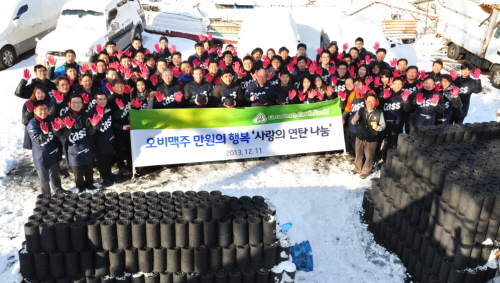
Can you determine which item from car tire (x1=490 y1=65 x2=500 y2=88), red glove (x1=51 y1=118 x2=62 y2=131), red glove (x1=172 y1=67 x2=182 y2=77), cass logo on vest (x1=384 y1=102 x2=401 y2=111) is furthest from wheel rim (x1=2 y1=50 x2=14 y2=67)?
car tire (x1=490 y1=65 x2=500 y2=88)

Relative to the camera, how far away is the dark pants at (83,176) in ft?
24.5

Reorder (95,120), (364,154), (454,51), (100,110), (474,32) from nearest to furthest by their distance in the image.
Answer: (95,120), (100,110), (364,154), (474,32), (454,51)

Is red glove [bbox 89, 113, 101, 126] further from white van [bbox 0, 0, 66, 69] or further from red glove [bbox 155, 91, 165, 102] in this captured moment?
white van [bbox 0, 0, 66, 69]

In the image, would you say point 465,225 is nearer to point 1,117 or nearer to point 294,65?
point 294,65

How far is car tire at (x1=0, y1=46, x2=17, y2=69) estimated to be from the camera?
13.8m

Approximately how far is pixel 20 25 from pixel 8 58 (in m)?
1.11

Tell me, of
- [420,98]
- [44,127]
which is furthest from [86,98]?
[420,98]

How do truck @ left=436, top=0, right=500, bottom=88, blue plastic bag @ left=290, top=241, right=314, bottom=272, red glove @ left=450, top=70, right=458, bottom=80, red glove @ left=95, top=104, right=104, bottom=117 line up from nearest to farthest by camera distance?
blue plastic bag @ left=290, top=241, right=314, bottom=272 → red glove @ left=95, top=104, right=104, bottom=117 → red glove @ left=450, top=70, right=458, bottom=80 → truck @ left=436, top=0, right=500, bottom=88

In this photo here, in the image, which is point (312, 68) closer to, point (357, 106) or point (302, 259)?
point (357, 106)

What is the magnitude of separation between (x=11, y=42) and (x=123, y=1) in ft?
12.5

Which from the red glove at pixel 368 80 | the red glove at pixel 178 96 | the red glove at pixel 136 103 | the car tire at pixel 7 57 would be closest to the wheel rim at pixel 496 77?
the red glove at pixel 368 80

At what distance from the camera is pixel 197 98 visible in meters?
8.35

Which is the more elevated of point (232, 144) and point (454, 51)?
point (232, 144)

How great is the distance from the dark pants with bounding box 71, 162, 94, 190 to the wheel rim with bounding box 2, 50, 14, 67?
8.23m
